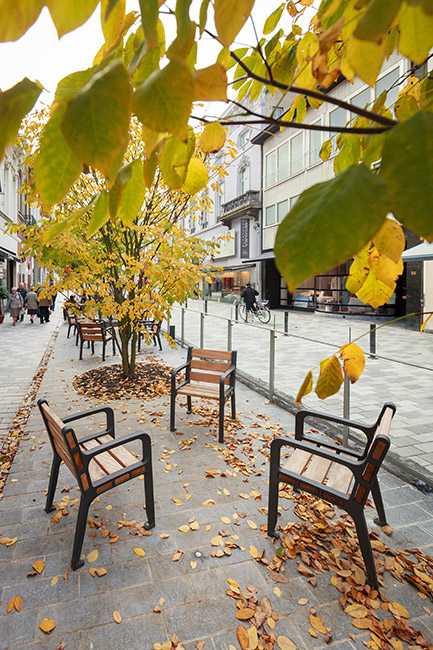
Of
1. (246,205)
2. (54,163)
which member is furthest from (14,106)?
(246,205)

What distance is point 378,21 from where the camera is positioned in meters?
0.47

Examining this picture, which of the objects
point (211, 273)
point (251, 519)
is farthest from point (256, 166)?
point (251, 519)

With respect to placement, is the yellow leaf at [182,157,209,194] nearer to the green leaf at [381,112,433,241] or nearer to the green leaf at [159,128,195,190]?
the green leaf at [159,128,195,190]

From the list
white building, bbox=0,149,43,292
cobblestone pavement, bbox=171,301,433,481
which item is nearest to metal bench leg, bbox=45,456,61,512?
cobblestone pavement, bbox=171,301,433,481

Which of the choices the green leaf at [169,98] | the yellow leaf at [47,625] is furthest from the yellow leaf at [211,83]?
the yellow leaf at [47,625]

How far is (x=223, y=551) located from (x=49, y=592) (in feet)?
4.34

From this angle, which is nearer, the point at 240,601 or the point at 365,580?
the point at 240,601

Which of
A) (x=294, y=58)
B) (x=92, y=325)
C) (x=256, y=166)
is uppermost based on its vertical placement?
(x=256, y=166)

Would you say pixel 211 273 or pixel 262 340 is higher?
pixel 211 273

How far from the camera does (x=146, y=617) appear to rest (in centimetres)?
268

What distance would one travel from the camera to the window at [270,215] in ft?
106

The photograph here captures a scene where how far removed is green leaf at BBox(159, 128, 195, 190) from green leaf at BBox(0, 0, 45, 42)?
0.31 metres

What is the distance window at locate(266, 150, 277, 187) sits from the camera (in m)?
31.7

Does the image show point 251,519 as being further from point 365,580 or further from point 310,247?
point 310,247
